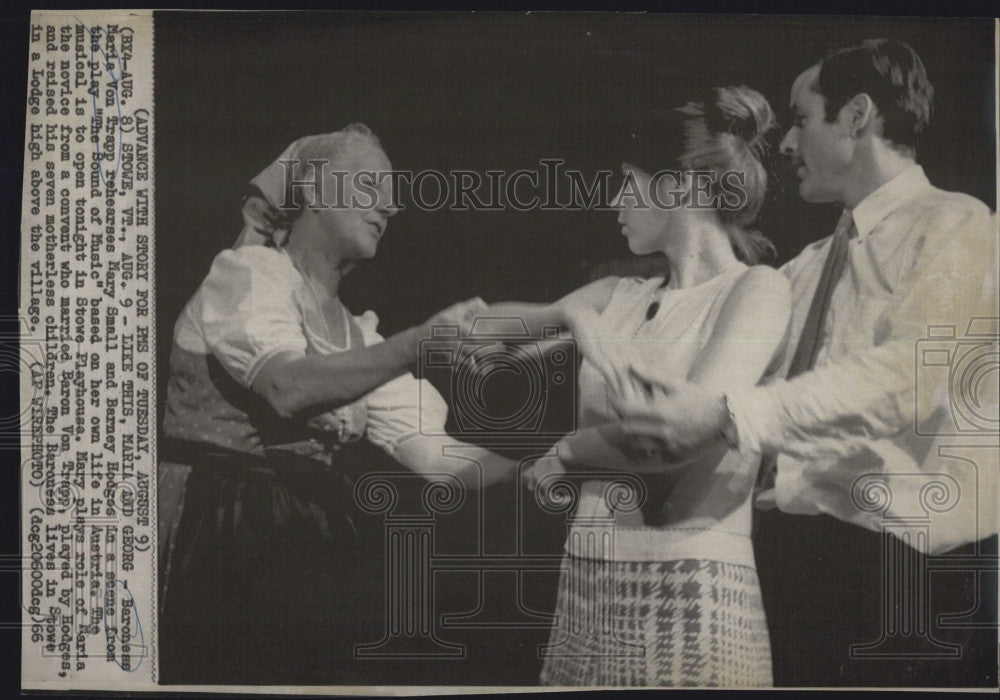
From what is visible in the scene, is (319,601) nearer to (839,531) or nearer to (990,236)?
(839,531)

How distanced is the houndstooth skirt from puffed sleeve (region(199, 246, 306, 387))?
1.10 metres

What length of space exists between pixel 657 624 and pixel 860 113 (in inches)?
65.7

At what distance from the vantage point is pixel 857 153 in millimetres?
2477

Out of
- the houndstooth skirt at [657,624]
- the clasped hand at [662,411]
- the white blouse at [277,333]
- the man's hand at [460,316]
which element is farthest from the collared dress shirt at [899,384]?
the white blouse at [277,333]

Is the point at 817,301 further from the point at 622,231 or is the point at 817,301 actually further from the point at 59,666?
the point at 59,666

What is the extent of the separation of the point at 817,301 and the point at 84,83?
2.32 m

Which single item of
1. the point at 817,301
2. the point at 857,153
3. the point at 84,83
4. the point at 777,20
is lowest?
the point at 817,301

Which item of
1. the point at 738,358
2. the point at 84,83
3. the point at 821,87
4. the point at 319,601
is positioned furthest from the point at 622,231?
the point at 84,83

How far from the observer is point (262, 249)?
247 centimetres

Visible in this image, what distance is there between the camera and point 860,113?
8.13 feet

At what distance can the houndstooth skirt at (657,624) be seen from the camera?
244 cm

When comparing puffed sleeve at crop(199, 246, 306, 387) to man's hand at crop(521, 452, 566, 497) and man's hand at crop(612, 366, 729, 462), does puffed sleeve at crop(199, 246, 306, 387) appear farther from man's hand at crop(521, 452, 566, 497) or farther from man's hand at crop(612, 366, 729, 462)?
man's hand at crop(612, 366, 729, 462)

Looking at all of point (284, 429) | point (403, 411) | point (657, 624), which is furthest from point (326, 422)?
point (657, 624)

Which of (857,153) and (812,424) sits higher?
(857,153)
